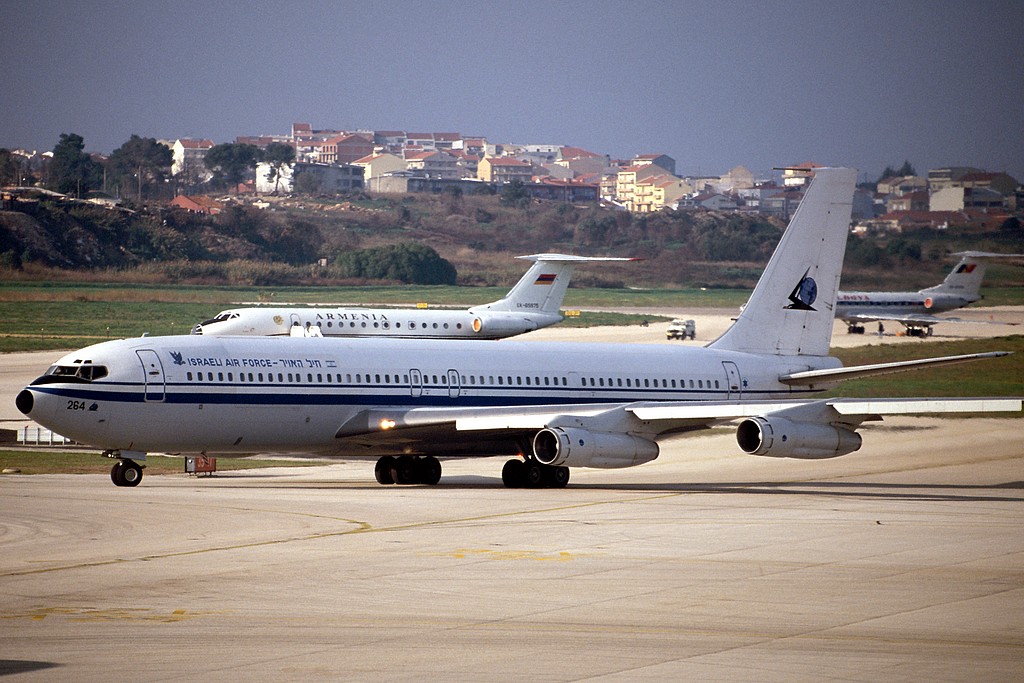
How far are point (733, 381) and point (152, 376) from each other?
19401 mm

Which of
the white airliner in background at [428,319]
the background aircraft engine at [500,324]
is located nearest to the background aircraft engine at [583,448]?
the white airliner in background at [428,319]

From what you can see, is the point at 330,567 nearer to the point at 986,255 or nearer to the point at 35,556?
the point at 35,556

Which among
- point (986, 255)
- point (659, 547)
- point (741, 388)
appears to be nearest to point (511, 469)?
point (741, 388)

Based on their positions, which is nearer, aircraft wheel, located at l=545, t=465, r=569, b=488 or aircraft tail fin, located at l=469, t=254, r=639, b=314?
aircraft wheel, located at l=545, t=465, r=569, b=488

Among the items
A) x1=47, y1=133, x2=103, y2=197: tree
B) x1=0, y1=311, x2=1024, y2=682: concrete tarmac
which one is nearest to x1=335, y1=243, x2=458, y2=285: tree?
x1=47, y1=133, x2=103, y2=197: tree

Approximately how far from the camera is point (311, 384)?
4053 centimetres

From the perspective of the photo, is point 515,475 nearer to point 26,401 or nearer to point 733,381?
point 733,381

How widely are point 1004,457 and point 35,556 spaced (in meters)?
37.9

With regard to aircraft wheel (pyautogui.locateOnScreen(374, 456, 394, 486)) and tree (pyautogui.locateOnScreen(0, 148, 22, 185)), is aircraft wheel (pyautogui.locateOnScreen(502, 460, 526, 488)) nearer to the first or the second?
aircraft wheel (pyautogui.locateOnScreen(374, 456, 394, 486))

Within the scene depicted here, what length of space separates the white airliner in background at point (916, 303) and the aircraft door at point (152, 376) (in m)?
82.6

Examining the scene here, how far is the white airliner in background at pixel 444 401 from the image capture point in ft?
125

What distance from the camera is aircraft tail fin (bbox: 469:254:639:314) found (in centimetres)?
8906

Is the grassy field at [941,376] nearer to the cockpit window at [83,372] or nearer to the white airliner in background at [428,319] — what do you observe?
the white airliner in background at [428,319]

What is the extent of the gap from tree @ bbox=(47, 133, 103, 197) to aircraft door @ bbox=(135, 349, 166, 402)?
352 feet
